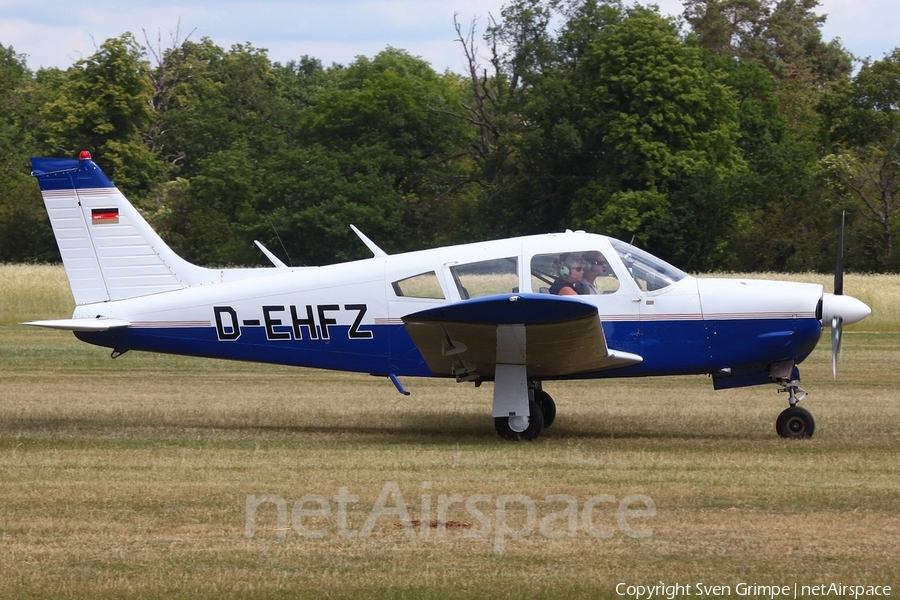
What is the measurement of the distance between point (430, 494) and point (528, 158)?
35.2 meters

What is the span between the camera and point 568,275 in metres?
10.3

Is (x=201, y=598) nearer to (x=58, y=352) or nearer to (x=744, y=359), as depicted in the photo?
(x=744, y=359)

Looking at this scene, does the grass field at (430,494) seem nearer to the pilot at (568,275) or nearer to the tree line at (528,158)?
the pilot at (568,275)

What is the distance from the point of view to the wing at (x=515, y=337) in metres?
Answer: 9.41

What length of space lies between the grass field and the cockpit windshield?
4.78 feet

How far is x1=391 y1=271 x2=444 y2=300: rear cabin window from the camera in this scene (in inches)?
415

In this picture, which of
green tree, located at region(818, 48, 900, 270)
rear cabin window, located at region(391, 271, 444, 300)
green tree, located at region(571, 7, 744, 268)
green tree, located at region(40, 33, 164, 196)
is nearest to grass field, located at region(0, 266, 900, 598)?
rear cabin window, located at region(391, 271, 444, 300)

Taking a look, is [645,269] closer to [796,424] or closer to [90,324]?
[796,424]

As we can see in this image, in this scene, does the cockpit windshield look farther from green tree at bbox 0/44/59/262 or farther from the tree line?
green tree at bbox 0/44/59/262

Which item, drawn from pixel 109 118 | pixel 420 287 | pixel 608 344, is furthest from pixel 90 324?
pixel 109 118

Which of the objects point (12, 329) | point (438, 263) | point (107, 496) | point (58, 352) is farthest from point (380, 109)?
point (107, 496)

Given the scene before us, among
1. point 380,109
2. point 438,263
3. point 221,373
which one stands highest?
point 380,109

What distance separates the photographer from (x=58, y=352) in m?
20.5

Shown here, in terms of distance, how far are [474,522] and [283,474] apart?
6.74ft
